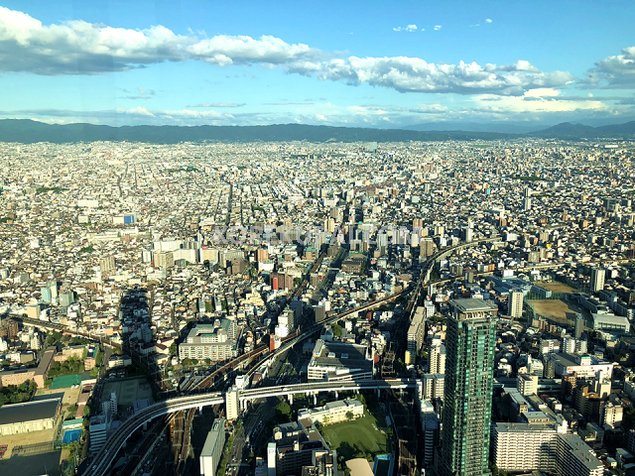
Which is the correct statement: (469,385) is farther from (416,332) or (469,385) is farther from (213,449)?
(416,332)

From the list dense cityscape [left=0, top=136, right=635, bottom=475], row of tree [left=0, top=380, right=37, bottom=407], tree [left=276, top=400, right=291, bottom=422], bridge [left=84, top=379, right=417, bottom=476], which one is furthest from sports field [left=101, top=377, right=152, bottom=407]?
tree [left=276, top=400, right=291, bottom=422]

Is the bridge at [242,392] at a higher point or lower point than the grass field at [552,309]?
lower

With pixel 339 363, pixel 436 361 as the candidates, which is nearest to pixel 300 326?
pixel 339 363

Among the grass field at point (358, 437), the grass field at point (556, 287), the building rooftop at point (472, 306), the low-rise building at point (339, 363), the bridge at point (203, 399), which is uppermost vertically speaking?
the building rooftop at point (472, 306)

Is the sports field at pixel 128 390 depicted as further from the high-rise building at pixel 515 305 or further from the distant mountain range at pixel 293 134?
the high-rise building at pixel 515 305

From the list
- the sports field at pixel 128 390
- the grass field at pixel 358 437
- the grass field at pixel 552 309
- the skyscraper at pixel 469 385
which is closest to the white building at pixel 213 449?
the grass field at pixel 358 437

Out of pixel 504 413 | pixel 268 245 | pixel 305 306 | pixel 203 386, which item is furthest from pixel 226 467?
pixel 268 245

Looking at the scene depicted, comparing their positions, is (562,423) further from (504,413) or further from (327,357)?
(327,357)
